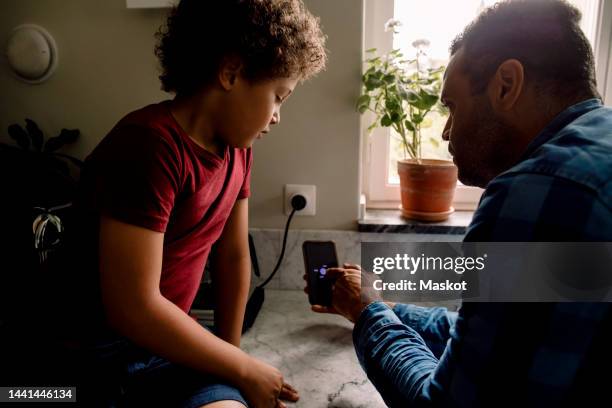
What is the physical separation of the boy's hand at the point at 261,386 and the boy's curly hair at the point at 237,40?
45cm

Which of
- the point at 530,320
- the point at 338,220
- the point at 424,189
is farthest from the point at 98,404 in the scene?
the point at 424,189

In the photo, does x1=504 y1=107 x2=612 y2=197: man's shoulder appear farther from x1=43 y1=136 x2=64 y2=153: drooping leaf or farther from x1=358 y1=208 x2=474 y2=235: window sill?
x1=43 y1=136 x2=64 y2=153: drooping leaf

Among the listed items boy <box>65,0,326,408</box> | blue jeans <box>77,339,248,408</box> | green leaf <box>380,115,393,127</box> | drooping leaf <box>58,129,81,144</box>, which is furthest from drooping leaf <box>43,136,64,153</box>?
green leaf <box>380,115,393,127</box>

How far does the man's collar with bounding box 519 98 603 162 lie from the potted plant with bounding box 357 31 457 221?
1.89 feet

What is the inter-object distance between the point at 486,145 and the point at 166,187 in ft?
1.46

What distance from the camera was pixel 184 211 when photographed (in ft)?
2.46

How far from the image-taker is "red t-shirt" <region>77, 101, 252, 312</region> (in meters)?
0.64

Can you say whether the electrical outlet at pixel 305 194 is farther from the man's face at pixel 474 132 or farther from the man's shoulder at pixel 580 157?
the man's shoulder at pixel 580 157

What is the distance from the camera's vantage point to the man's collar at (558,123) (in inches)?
21.6

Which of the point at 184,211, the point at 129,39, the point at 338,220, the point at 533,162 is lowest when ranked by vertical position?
the point at 338,220

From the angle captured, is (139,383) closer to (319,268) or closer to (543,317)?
(319,268)

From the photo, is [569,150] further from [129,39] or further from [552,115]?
[129,39]

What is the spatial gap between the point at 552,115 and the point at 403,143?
680 millimetres

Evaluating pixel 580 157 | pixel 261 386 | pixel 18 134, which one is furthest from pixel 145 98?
pixel 580 157
